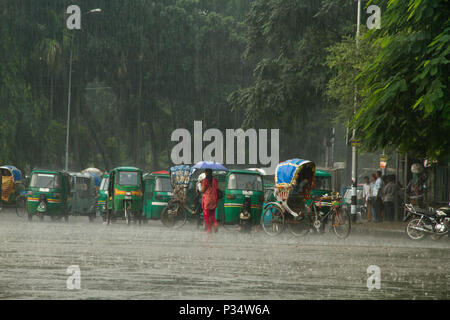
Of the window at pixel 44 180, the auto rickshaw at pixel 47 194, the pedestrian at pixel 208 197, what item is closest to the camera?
the pedestrian at pixel 208 197

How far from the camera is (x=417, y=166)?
3394cm

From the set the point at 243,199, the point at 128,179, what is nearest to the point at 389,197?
the point at 243,199

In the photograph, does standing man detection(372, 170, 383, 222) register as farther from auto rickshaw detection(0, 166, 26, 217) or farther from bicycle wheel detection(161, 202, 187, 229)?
auto rickshaw detection(0, 166, 26, 217)

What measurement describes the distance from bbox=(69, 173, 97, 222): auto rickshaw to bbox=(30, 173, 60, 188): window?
3.36 m

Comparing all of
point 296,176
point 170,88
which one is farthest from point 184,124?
point 296,176

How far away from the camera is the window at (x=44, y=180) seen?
3422 cm

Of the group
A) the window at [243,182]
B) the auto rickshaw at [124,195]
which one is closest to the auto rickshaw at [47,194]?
the auto rickshaw at [124,195]

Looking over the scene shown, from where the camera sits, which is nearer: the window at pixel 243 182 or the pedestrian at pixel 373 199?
the window at pixel 243 182

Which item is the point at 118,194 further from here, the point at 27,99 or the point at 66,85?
the point at 66,85

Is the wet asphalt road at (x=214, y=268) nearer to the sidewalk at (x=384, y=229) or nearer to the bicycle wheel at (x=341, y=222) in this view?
the bicycle wheel at (x=341, y=222)

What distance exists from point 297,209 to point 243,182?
3119 millimetres

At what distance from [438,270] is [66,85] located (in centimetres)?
4198

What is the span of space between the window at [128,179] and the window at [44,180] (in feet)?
8.36

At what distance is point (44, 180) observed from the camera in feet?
113
